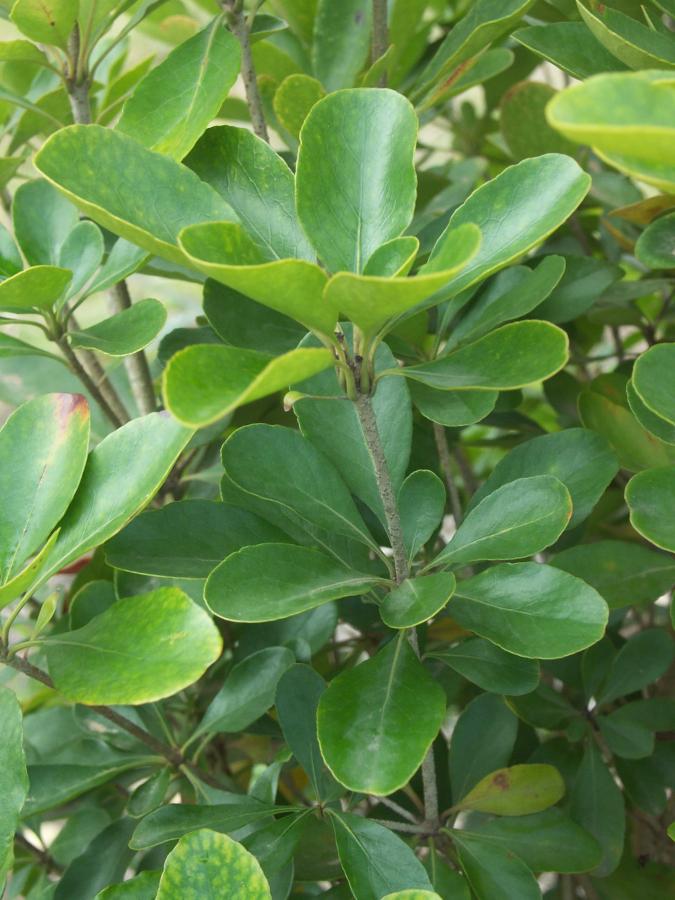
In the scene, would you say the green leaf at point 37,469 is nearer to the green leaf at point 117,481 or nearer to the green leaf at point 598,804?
the green leaf at point 117,481

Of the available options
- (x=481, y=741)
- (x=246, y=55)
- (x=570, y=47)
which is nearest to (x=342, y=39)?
(x=246, y=55)

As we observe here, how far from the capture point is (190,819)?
1.94ft

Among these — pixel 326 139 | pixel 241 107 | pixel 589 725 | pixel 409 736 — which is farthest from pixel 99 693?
pixel 241 107

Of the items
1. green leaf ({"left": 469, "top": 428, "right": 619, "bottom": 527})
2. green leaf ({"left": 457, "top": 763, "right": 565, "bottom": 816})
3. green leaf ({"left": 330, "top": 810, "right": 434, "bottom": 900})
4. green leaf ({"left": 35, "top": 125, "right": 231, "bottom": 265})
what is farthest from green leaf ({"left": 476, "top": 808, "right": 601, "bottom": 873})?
green leaf ({"left": 35, "top": 125, "right": 231, "bottom": 265})

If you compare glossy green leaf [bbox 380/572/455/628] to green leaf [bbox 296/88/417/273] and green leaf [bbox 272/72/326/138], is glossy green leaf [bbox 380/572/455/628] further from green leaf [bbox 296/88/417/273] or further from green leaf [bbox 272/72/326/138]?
green leaf [bbox 272/72/326/138]

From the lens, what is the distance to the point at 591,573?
0.69 m

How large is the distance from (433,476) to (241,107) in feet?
1.60

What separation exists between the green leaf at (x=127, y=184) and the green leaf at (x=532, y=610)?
0.25 metres

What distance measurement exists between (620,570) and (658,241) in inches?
8.8

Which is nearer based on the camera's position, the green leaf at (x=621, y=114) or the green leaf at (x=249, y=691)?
the green leaf at (x=621, y=114)

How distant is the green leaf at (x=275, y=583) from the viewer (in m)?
0.52

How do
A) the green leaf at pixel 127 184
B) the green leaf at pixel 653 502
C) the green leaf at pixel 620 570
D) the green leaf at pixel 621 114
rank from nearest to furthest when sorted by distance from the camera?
1. the green leaf at pixel 621 114
2. the green leaf at pixel 127 184
3. the green leaf at pixel 653 502
4. the green leaf at pixel 620 570

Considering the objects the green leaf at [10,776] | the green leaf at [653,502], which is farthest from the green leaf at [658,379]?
the green leaf at [10,776]

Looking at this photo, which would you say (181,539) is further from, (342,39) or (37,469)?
(342,39)
